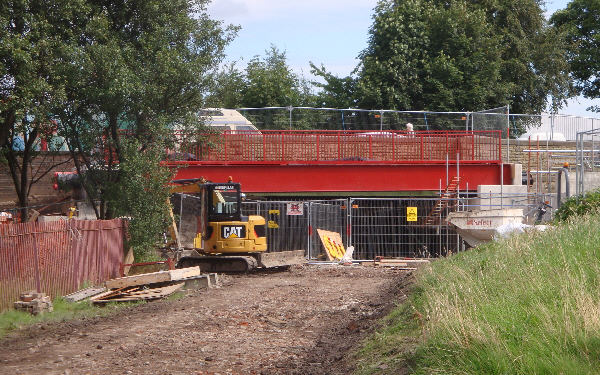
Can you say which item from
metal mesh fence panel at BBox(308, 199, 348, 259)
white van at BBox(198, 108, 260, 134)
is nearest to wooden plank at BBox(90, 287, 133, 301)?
metal mesh fence panel at BBox(308, 199, 348, 259)

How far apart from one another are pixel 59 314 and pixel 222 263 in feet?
25.1

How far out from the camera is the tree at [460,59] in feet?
156

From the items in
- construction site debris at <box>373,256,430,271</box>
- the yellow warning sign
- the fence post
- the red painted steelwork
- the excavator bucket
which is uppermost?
the red painted steelwork

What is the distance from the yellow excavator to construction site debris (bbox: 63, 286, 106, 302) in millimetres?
4761

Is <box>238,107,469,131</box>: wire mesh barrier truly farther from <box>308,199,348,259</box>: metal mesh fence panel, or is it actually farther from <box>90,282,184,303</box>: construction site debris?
<box>90,282,184,303</box>: construction site debris

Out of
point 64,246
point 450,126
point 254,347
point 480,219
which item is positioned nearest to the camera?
point 254,347

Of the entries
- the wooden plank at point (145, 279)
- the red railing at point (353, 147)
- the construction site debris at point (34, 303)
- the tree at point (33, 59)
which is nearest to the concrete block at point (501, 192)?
the red railing at point (353, 147)

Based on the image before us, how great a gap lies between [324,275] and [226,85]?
6441 millimetres

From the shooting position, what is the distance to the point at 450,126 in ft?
115

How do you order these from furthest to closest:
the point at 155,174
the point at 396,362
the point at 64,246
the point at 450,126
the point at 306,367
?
the point at 450,126 → the point at 155,174 → the point at 64,246 → the point at 306,367 → the point at 396,362

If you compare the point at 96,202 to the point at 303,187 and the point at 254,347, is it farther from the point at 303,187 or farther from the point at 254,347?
the point at 254,347

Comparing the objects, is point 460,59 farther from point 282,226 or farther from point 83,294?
point 83,294

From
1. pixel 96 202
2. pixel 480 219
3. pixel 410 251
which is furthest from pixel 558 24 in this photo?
A: pixel 96 202

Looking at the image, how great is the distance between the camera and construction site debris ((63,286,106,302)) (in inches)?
645
